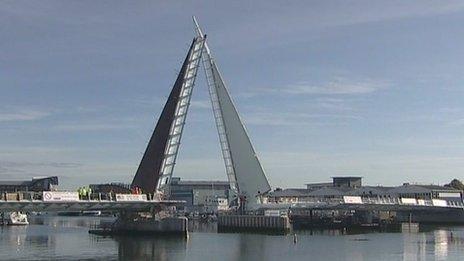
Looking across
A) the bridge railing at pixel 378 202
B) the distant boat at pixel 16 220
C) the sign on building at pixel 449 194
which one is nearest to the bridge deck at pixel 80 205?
the bridge railing at pixel 378 202

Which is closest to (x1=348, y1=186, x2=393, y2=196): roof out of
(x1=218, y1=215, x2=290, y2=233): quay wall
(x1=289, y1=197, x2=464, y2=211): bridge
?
(x1=289, y1=197, x2=464, y2=211): bridge

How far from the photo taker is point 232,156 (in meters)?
96.4

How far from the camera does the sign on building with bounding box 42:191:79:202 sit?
2249 inches

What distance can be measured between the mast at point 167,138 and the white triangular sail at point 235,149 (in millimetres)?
9264

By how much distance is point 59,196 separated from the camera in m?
58.5

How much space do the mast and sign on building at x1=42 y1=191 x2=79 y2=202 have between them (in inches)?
651

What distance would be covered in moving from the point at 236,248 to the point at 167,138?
26.8 metres

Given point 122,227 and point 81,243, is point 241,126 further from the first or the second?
point 81,243

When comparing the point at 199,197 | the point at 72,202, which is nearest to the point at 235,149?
the point at 72,202

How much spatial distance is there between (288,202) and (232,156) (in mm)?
10931

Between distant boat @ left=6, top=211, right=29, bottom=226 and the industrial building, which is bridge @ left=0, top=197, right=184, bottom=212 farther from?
the industrial building

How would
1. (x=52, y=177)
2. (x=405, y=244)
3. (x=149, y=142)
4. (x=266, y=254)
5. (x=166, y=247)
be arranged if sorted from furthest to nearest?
(x=52, y=177), (x=149, y=142), (x=405, y=244), (x=166, y=247), (x=266, y=254)

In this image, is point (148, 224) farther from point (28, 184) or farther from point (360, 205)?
point (28, 184)

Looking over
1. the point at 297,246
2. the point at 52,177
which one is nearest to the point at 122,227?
the point at 297,246
